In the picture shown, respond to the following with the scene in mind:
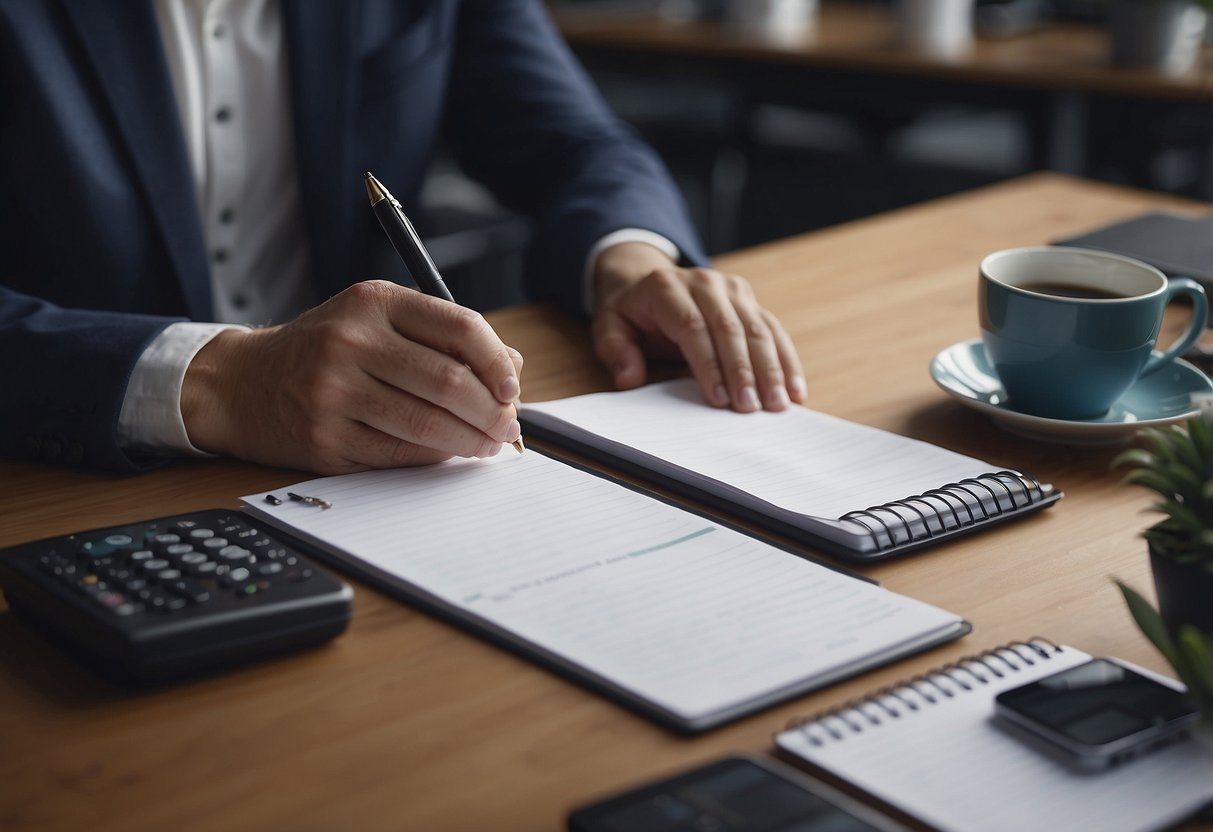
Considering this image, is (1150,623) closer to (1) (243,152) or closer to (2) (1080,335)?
(2) (1080,335)

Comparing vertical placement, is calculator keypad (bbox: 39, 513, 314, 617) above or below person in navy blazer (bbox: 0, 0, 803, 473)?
below

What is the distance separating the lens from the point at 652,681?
23.4 inches

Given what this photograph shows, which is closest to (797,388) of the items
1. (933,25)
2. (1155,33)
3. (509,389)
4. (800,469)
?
(800,469)

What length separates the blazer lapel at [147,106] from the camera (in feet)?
3.81

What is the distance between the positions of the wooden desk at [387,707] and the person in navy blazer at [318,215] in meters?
0.06

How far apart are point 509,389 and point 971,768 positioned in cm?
38

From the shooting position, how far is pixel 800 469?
84cm

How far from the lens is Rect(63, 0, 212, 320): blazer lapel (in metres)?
1.16

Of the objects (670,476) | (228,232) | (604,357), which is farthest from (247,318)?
(670,476)

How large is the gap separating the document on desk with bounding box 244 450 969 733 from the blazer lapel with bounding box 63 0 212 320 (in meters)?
0.52

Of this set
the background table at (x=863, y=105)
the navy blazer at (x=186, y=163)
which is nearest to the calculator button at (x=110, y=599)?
the navy blazer at (x=186, y=163)

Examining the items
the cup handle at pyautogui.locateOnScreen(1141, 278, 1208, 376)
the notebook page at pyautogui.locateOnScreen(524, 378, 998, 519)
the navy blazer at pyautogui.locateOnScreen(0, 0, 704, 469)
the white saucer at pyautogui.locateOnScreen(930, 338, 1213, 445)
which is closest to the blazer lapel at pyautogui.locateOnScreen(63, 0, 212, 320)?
the navy blazer at pyautogui.locateOnScreen(0, 0, 704, 469)

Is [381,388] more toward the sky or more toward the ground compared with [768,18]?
more toward the ground

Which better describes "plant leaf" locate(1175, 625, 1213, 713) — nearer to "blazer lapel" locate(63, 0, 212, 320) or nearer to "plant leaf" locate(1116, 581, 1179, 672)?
"plant leaf" locate(1116, 581, 1179, 672)
